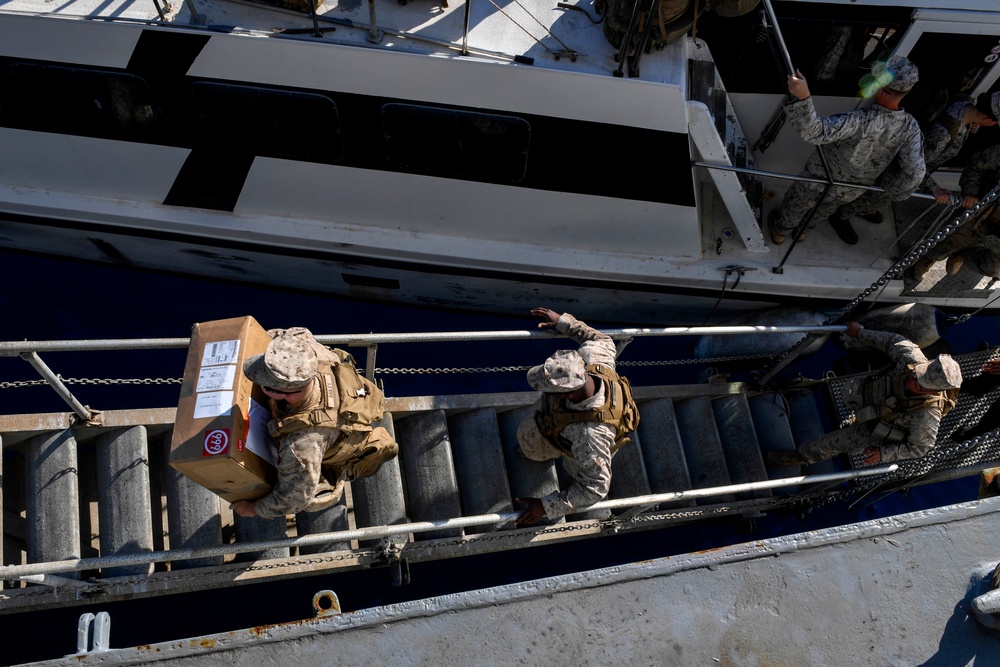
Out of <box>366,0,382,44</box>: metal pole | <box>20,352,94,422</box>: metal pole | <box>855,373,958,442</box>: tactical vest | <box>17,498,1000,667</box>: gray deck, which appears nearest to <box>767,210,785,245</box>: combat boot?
<box>855,373,958,442</box>: tactical vest

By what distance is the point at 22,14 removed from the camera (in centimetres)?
395

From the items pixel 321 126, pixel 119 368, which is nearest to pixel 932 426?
pixel 321 126

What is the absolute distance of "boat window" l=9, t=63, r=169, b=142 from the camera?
164 inches

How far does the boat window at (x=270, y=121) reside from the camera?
4.16 metres

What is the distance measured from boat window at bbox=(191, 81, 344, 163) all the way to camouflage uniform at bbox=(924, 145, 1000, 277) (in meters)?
3.94

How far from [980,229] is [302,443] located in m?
4.39

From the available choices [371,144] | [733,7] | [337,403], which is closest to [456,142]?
[371,144]

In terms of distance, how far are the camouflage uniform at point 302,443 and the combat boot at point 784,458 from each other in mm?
2806

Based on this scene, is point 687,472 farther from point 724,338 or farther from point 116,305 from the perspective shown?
point 116,305

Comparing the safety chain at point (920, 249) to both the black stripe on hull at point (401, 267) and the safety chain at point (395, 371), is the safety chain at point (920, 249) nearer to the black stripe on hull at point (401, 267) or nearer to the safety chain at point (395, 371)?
the black stripe on hull at point (401, 267)

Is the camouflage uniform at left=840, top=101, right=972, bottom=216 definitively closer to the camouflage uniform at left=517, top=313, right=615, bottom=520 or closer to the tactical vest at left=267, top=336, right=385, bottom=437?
the camouflage uniform at left=517, top=313, right=615, bottom=520

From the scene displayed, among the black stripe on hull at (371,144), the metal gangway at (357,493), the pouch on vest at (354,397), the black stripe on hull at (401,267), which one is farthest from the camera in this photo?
the black stripe on hull at (401,267)

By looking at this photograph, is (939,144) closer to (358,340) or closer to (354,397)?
(358,340)

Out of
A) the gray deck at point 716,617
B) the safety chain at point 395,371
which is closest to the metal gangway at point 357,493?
the safety chain at point 395,371
